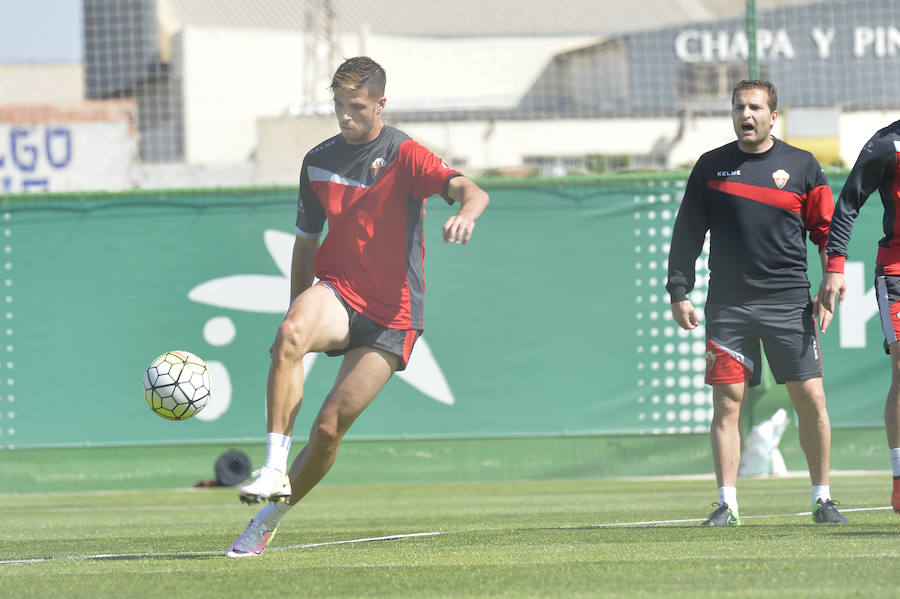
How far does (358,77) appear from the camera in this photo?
6.11 m

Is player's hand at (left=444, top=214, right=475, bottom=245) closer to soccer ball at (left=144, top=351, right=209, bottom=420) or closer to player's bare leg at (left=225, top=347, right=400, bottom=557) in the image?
player's bare leg at (left=225, top=347, right=400, bottom=557)

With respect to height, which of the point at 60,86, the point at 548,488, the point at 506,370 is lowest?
the point at 548,488

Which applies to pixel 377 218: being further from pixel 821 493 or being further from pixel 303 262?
pixel 821 493

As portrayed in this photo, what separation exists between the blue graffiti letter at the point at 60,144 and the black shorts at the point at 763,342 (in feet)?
72.5

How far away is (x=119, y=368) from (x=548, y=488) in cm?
430

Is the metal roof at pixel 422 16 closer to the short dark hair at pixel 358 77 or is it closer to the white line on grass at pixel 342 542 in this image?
the white line on grass at pixel 342 542

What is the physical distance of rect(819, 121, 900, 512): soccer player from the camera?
683cm

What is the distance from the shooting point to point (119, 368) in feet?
42.0

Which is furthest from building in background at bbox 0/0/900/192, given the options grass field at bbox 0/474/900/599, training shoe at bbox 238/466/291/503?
training shoe at bbox 238/466/291/503

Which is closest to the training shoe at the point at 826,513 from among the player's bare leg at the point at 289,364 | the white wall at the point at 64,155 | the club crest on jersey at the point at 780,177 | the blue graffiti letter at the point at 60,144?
the club crest on jersey at the point at 780,177

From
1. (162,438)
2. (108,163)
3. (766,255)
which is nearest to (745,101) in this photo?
(766,255)

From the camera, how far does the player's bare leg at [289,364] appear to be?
17.9 ft

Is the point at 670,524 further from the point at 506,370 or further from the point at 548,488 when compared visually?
the point at 506,370

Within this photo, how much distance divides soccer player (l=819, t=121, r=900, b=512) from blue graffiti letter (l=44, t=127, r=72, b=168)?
22.6 meters
